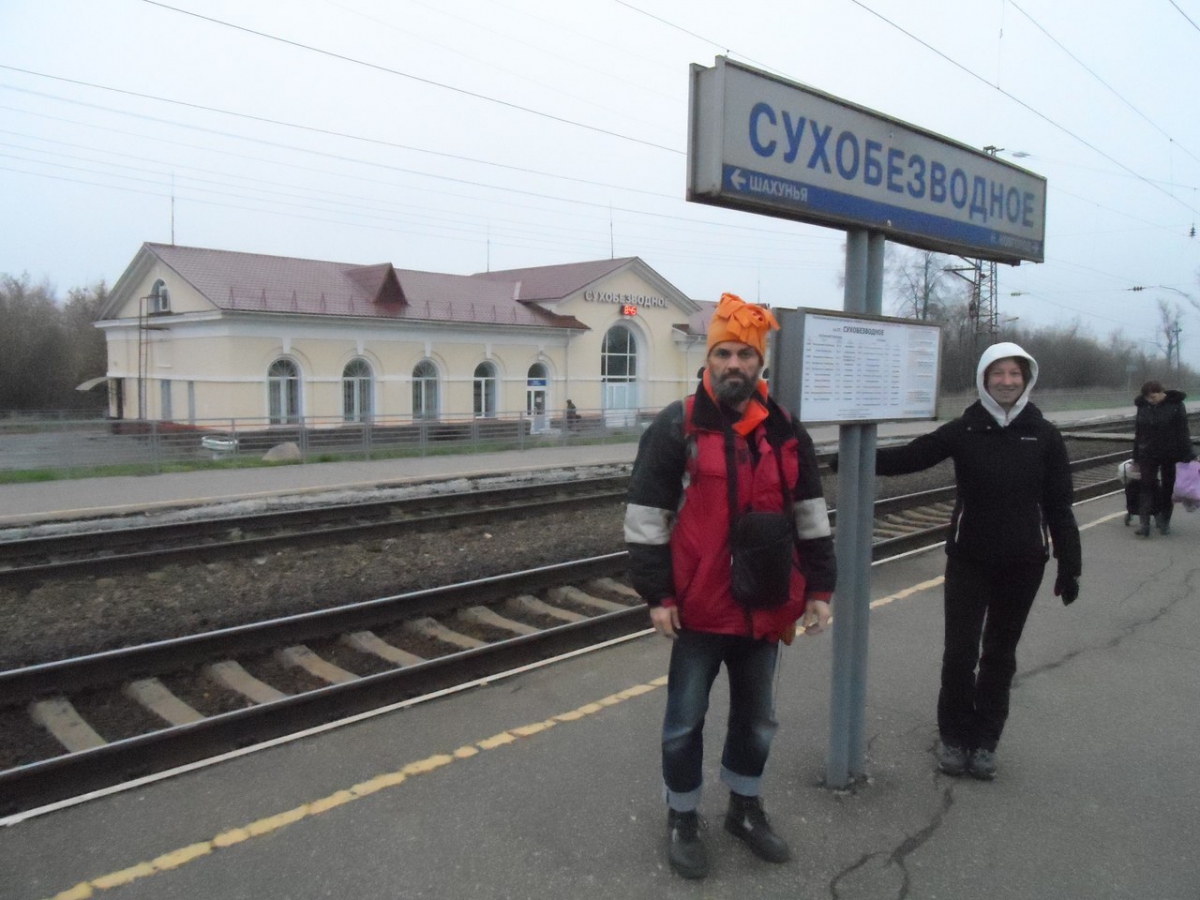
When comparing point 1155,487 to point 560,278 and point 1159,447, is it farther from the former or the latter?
point 560,278

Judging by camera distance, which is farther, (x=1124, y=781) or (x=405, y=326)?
(x=405, y=326)

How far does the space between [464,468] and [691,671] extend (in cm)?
1711

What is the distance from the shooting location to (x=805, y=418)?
3520 millimetres

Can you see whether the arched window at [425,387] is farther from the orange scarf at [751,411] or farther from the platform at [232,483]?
the orange scarf at [751,411]

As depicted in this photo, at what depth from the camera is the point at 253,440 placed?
22359 mm

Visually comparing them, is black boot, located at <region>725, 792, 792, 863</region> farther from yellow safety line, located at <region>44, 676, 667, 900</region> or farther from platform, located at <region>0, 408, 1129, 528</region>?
platform, located at <region>0, 408, 1129, 528</region>

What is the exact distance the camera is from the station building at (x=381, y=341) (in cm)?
2880

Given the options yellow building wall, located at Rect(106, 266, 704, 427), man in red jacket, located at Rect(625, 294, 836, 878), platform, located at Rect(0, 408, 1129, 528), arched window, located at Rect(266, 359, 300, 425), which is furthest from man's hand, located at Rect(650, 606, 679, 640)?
arched window, located at Rect(266, 359, 300, 425)

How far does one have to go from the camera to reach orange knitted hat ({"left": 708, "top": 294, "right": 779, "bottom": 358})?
317 centimetres

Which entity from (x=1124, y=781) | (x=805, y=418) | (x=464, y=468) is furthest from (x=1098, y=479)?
(x=805, y=418)

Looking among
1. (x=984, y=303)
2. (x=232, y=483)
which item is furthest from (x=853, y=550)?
(x=984, y=303)

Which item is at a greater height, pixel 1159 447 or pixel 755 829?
pixel 1159 447

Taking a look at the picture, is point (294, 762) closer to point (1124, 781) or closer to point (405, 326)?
point (1124, 781)

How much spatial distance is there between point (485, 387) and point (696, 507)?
32402 millimetres
